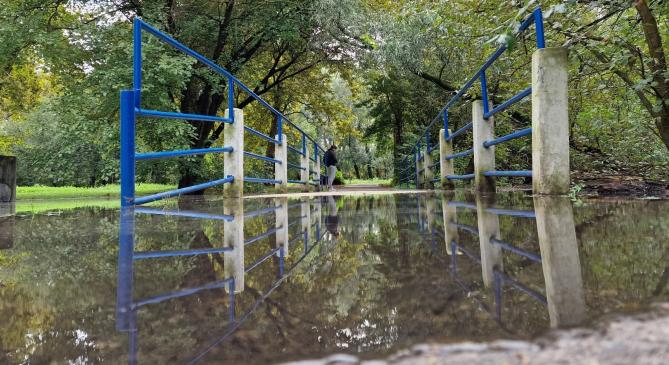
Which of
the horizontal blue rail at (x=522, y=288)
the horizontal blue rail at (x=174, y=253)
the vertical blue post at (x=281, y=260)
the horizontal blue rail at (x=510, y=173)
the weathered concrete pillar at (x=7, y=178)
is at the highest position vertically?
the weathered concrete pillar at (x=7, y=178)

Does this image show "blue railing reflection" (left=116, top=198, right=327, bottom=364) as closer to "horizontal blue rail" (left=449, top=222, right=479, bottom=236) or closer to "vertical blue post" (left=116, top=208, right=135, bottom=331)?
"vertical blue post" (left=116, top=208, right=135, bottom=331)

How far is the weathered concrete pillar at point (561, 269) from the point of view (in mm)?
669

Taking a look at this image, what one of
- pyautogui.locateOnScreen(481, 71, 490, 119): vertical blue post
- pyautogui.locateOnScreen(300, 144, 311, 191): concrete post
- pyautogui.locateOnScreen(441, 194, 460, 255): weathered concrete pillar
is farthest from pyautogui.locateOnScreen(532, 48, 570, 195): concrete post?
pyautogui.locateOnScreen(300, 144, 311, 191): concrete post

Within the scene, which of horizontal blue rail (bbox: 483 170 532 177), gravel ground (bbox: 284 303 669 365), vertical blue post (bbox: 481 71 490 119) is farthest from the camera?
vertical blue post (bbox: 481 71 490 119)

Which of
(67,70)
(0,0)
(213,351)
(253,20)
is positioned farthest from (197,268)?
(0,0)

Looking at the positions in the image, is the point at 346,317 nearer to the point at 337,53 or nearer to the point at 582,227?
the point at 582,227

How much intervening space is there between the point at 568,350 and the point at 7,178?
22.6 ft

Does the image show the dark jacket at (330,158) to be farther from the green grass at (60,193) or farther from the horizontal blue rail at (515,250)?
the horizontal blue rail at (515,250)

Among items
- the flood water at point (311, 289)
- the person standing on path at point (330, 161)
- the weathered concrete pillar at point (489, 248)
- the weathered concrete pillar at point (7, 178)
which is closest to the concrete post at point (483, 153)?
the weathered concrete pillar at point (489, 248)

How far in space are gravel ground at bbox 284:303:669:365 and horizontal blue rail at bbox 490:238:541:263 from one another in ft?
1.86

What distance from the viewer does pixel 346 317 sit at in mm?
781

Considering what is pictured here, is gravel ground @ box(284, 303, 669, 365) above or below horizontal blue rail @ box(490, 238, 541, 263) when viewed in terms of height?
below

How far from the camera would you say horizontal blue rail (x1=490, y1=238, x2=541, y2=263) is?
1143 millimetres

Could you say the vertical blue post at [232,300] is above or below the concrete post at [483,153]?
below
